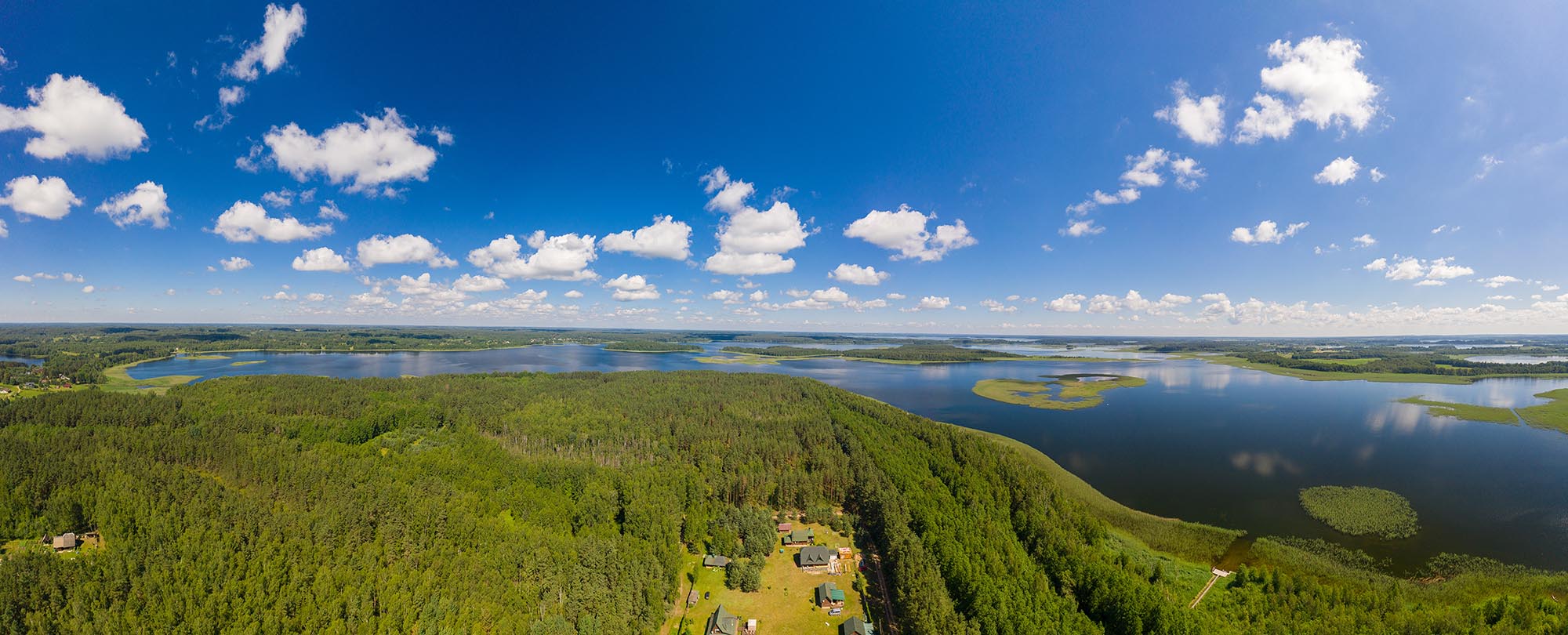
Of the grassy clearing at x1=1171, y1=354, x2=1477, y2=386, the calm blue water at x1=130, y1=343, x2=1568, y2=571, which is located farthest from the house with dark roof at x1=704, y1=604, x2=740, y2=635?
the grassy clearing at x1=1171, y1=354, x2=1477, y2=386

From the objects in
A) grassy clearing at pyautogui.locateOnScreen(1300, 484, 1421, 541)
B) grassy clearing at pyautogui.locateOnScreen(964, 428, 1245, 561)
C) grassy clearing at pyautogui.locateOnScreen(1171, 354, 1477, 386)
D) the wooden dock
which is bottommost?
the wooden dock

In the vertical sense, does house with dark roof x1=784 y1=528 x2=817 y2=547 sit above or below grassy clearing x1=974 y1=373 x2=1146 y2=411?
below

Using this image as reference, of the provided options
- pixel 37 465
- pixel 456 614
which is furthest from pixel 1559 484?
pixel 37 465

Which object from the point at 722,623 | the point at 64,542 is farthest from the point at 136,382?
the point at 722,623

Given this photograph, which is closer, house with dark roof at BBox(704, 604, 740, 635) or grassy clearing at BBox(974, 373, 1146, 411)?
house with dark roof at BBox(704, 604, 740, 635)

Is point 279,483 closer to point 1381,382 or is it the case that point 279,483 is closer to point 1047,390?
point 1047,390

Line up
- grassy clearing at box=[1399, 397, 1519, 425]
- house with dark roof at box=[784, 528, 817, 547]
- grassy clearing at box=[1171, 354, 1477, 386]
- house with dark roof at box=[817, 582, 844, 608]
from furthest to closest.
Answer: grassy clearing at box=[1171, 354, 1477, 386] < grassy clearing at box=[1399, 397, 1519, 425] < house with dark roof at box=[784, 528, 817, 547] < house with dark roof at box=[817, 582, 844, 608]

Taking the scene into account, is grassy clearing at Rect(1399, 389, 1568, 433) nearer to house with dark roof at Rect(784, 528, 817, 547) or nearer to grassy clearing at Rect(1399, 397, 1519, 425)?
grassy clearing at Rect(1399, 397, 1519, 425)
